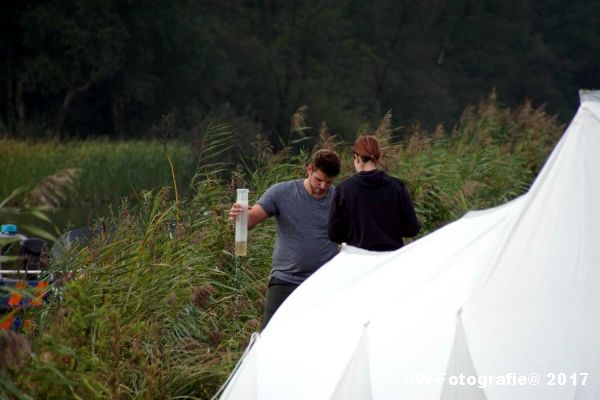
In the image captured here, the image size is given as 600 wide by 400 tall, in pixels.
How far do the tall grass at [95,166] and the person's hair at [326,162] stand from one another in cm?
1847

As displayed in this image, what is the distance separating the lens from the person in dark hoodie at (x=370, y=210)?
22.4ft

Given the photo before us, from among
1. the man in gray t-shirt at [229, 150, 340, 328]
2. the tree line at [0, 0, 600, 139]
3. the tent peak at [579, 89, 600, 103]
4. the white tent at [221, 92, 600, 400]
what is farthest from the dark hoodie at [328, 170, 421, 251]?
the tree line at [0, 0, 600, 139]

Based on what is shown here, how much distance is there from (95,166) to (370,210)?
23736 mm

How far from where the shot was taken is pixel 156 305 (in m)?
7.68

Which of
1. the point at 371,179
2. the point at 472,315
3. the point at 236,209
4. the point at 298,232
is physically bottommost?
the point at 298,232

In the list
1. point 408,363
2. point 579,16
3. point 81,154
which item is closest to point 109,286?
point 408,363

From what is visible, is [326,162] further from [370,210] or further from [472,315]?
[472,315]

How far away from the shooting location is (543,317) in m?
5.08

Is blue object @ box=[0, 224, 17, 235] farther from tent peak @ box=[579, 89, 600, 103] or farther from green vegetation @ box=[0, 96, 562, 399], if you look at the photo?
tent peak @ box=[579, 89, 600, 103]

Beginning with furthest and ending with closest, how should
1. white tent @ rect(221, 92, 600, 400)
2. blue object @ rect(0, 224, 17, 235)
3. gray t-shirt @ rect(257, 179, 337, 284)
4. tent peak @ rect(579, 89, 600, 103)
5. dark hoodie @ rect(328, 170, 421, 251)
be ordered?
blue object @ rect(0, 224, 17, 235), gray t-shirt @ rect(257, 179, 337, 284), dark hoodie @ rect(328, 170, 421, 251), tent peak @ rect(579, 89, 600, 103), white tent @ rect(221, 92, 600, 400)

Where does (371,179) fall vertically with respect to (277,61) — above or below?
above

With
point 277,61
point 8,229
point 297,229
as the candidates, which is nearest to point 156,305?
point 297,229

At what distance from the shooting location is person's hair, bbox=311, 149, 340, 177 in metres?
7.04

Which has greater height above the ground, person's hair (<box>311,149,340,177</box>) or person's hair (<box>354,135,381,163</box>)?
person's hair (<box>354,135,381,163</box>)
